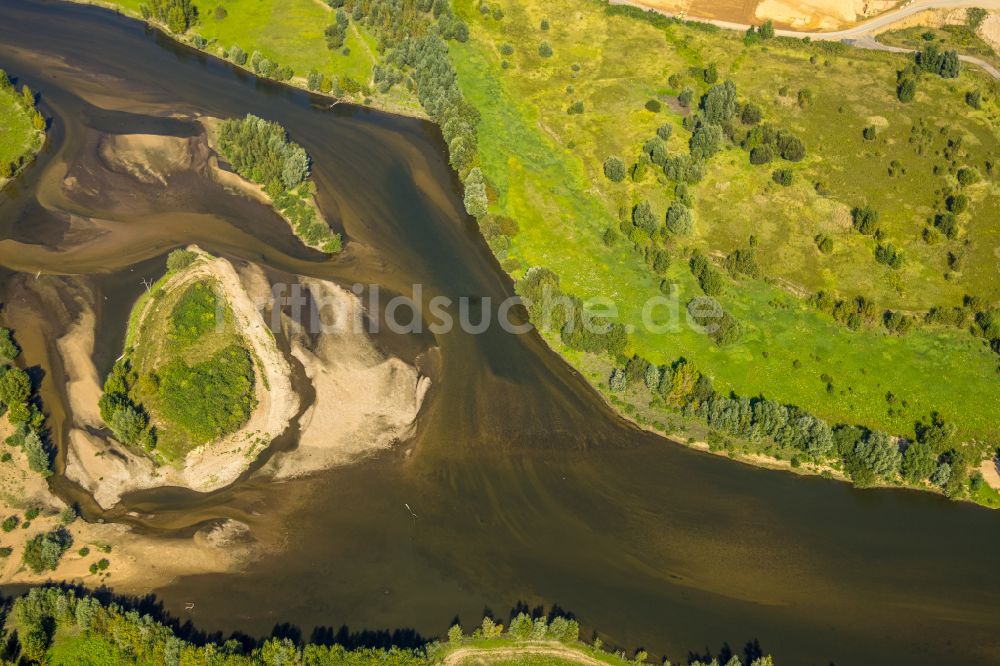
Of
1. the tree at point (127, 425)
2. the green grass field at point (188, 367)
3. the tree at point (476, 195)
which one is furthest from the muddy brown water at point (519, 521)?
the tree at point (476, 195)

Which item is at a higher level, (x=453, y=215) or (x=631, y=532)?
(x=453, y=215)

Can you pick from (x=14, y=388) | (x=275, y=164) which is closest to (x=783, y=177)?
(x=275, y=164)

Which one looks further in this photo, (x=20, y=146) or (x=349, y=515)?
(x=20, y=146)

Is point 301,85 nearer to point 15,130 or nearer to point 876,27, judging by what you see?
point 15,130

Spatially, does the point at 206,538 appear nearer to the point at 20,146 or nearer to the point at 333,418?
the point at 333,418

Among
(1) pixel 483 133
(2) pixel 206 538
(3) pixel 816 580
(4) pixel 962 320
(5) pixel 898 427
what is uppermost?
(1) pixel 483 133

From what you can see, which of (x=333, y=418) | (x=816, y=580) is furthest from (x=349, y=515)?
(x=816, y=580)
